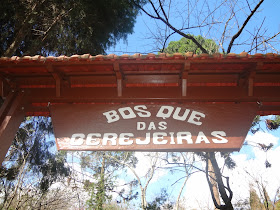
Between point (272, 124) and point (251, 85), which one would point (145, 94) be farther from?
point (272, 124)

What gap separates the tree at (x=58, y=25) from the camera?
6.37 meters

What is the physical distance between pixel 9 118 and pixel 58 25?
4262 mm

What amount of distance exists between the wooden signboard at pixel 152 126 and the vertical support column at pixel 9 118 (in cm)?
58

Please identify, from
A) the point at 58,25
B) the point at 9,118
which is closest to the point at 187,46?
the point at 58,25

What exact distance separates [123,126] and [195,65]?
4.99 ft

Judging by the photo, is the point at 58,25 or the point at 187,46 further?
the point at 187,46

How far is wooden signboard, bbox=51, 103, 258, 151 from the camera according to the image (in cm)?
330

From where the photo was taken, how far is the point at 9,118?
3.58 meters

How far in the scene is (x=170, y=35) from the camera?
796 centimetres

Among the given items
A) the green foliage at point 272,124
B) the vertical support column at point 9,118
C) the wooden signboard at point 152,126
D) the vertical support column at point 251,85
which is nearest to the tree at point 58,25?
the vertical support column at point 9,118

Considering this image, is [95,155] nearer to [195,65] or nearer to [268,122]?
[268,122]

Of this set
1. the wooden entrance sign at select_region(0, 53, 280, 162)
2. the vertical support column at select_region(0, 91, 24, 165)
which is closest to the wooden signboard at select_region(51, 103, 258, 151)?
the wooden entrance sign at select_region(0, 53, 280, 162)

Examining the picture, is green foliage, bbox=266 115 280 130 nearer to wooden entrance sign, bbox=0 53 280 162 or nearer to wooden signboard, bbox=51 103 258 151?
wooden entrance sign, bbox=0 53 280 162

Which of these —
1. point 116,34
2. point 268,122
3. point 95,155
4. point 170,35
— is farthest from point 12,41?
point 95,155
